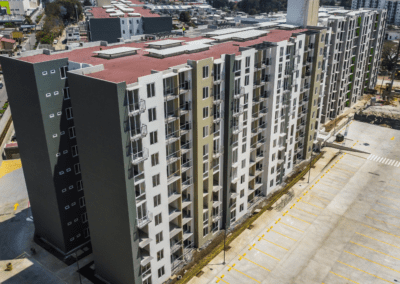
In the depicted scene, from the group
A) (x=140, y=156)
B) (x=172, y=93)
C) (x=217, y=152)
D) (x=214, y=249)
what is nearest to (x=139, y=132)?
(x=140, y=156)

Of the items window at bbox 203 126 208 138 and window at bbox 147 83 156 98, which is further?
window at bbox 203 126 208 138

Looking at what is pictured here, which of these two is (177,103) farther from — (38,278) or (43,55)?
(38,278)

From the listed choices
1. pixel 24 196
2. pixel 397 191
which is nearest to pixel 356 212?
pixel 397 191

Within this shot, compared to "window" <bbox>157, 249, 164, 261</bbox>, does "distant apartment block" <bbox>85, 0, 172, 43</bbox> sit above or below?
above

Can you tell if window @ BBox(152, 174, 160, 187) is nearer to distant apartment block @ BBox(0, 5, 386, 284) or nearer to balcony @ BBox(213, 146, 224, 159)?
distant apartment block @ BBox(0, 5, 386, 284)

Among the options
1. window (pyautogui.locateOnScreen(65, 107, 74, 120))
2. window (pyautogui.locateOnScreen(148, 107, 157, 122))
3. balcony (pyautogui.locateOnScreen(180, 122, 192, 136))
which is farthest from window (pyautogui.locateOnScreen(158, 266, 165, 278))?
window (pyautogui.locateOnScreen(65, 107, 74, 120))
